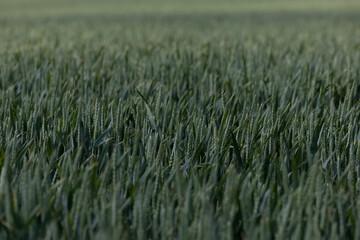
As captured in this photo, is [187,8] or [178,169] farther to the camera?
[187,8]

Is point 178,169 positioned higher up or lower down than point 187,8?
higher up

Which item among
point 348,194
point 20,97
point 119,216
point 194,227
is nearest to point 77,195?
point 119,216

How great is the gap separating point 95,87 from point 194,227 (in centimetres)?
147

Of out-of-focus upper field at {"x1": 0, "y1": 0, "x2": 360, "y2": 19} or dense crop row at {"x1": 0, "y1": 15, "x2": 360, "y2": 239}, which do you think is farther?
out-of-focus upper field at {"x1": 0, "y1": 0, "x2": 360, "y2": 19}

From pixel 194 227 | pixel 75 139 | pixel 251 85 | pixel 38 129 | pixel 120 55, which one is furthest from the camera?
pixel 120 55

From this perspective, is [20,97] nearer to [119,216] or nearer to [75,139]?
[75,139]

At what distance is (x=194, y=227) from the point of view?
902 millimetres

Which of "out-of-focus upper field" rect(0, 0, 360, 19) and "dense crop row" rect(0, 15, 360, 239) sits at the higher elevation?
"dense crop row" rect(0, 15, 360, 239)

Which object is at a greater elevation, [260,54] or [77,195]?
[77,195]

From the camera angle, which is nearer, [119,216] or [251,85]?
[119,216]

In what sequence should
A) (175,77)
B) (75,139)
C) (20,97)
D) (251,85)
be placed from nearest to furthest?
(75,139) < (20,97) < (251,85) < (175,77)

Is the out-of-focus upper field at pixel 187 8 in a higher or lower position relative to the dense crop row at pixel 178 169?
lower

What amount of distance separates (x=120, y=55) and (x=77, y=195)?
83.7 inches

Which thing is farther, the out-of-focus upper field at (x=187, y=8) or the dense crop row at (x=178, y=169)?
the out-of-focus upper field at (x=187, y=8)
